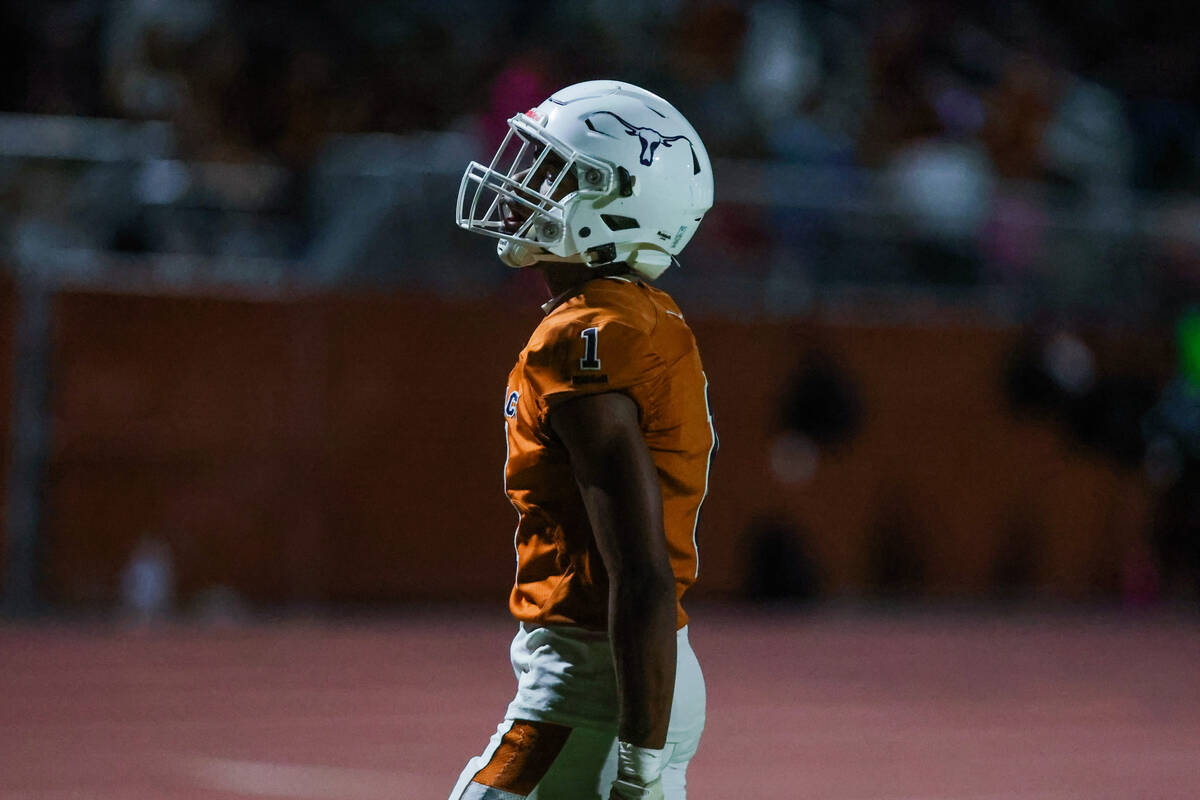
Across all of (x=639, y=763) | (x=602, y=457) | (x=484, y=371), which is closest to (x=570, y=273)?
(x=602, y=457)

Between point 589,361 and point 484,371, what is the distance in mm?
8763

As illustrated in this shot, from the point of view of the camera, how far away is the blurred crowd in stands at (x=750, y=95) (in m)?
11.5

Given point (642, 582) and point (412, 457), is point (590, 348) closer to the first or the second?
point (642, 582)

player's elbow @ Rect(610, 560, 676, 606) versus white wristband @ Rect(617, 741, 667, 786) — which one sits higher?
player's elbow @ Rect(610, 560, 676, 606)

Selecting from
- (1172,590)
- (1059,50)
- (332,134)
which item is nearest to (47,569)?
(332,134)

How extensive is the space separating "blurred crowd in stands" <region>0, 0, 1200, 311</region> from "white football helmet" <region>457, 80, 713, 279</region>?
26.4 ft

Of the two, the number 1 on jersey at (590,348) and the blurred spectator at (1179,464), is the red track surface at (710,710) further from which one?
the number 1 on jersey at (590,348)

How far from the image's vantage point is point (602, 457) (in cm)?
261

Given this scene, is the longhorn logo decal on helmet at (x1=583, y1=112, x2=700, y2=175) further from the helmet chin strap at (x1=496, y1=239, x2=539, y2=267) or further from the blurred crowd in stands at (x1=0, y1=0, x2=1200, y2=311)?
the blurred crowd in stands at (x1=0, y1=0, x2=1200, y2=311)

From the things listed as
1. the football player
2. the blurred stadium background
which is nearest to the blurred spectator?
the blurred stadium background

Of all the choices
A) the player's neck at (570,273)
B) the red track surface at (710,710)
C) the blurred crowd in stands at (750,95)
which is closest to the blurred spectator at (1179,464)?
the blurred crowd in stands at (750,95)

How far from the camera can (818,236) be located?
39.1ft

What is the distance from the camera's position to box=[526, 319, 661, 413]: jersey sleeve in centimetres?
263

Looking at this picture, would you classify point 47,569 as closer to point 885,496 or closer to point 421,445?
point 421,445
